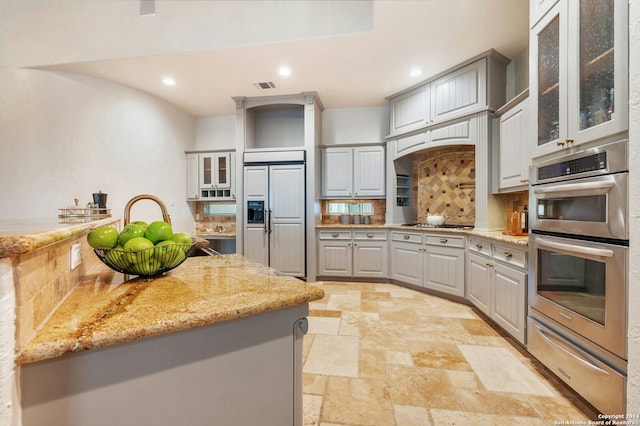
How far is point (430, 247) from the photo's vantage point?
352cm

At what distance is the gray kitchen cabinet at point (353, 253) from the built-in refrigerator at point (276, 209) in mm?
346

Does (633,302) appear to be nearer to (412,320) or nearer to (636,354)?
(636,354)

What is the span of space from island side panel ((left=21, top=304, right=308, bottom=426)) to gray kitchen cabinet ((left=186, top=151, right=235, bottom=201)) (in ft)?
14.4

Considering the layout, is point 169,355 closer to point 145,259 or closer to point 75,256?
point 145,259

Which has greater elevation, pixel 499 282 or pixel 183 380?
pixel 183 380

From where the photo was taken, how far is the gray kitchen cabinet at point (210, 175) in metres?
4.89

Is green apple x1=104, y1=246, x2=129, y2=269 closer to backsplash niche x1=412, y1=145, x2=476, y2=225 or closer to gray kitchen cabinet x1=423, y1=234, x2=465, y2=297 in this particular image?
gray kitchen cabinet x1=423, y1=234, x2=465, y2=297

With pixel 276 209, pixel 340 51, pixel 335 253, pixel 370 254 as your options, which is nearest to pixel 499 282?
pixel 370 254

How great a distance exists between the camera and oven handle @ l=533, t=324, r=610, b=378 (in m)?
1.46

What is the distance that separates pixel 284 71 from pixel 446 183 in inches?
110

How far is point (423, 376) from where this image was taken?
74.1 inches

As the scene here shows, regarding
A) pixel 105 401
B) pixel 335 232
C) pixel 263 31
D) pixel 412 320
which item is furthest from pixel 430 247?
pixel 105 401

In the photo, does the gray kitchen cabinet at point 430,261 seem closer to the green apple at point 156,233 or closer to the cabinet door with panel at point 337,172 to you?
the cabinet door with panel at point 337,172

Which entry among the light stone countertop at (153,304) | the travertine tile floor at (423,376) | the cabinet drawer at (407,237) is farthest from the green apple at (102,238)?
the cabinet drawer at (407,237)
